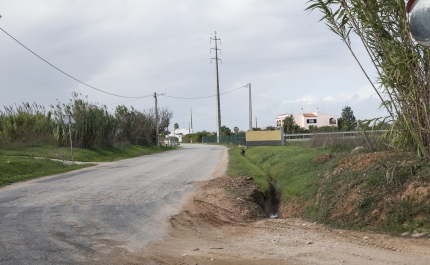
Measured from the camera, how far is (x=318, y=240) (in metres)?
7.76

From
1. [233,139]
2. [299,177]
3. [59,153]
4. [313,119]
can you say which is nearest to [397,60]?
[299,177]

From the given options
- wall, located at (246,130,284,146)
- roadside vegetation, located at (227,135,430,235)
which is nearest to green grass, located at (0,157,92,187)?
roadside vegetation, located at (227,135,430,235)

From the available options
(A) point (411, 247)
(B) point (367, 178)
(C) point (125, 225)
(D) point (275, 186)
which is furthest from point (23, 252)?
(D) point (275, 186)

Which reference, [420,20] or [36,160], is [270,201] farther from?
[36,160]

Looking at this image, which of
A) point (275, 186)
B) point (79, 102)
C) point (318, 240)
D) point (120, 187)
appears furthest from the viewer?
point (79, 102)

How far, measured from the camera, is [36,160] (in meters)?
23.7

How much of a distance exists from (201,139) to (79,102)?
61.3 metres

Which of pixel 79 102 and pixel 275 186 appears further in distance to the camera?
pixel 79 102

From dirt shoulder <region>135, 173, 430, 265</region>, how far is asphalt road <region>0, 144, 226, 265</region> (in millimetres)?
522

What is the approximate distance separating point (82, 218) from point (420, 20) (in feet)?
24.3

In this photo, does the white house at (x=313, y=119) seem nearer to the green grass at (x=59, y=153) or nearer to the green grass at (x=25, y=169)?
the green grass at (x=59, y=153)

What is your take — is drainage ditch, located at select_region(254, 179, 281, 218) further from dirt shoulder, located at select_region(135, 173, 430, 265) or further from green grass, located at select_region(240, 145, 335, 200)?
dirt shoulder, located at select_region(135, 173, 430, 265)

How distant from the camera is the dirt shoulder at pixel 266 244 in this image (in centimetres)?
657

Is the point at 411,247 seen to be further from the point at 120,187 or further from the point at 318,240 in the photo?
the point at 120,187
